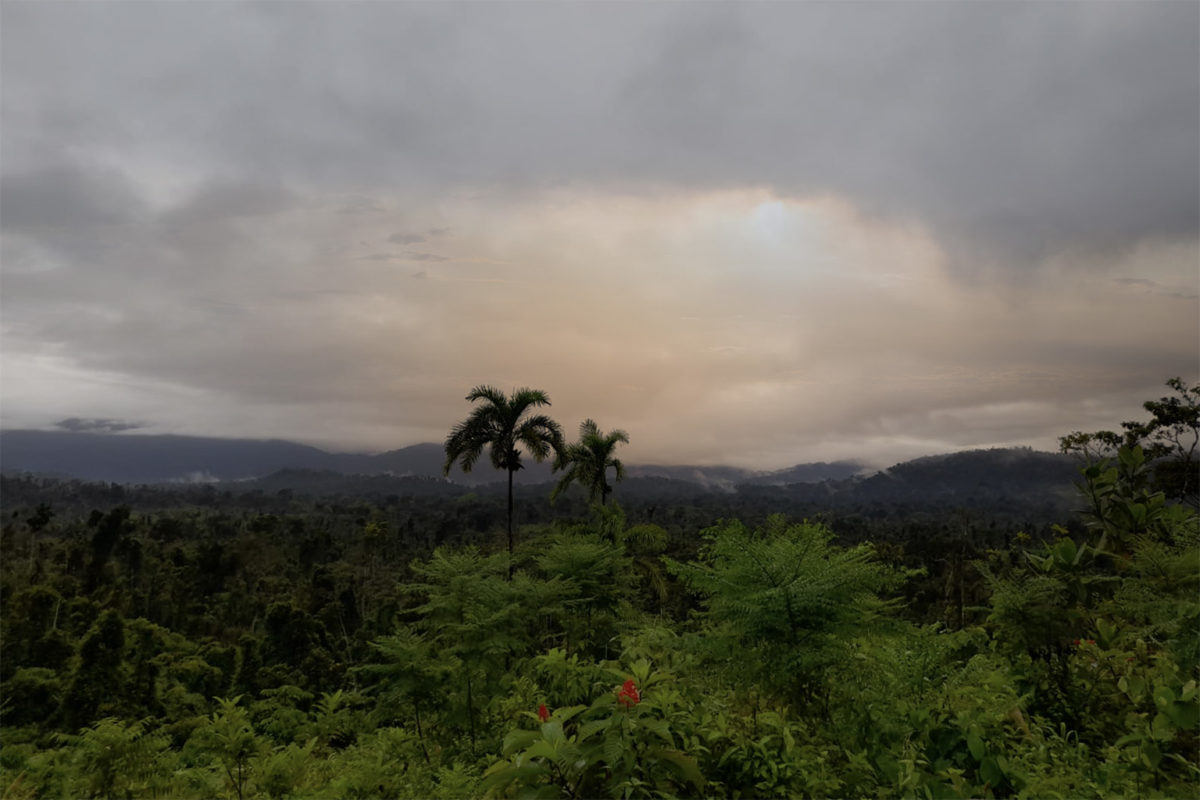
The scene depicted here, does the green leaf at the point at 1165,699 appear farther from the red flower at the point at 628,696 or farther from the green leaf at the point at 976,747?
the red flower at the point at 628,696

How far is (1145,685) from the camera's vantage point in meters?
4.16

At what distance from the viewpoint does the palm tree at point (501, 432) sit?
58.3 feet

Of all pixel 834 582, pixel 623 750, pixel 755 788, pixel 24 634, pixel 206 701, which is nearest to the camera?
pixel 623 750

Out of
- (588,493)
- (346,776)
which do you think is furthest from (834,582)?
(588,493)

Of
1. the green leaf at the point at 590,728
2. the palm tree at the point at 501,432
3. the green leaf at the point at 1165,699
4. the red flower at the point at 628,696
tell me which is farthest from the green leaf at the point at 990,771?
the palm tree at the point at 501,432

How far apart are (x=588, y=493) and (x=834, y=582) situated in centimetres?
1598

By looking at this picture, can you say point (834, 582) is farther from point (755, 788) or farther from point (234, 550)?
point (234, 550)

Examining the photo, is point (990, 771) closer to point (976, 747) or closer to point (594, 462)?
point (976, 747)

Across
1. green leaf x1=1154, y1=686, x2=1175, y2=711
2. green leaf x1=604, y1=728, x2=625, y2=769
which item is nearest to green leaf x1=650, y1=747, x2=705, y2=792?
green leaf x1=604, y1=728, x2=625, y2=769

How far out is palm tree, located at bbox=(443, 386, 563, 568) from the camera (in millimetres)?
17766

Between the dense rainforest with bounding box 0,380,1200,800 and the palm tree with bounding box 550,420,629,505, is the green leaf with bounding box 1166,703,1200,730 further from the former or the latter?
the palm tree with bounding box 550,420,629,505

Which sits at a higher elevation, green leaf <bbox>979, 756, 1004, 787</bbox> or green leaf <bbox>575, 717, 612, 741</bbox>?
green leaf <bbox>575, 717, 612, 741</bbox>

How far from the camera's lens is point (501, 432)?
59.0ft

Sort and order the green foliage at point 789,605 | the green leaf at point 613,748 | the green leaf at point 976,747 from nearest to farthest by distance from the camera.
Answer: the green leaf at point 613,748
the green leaf at point 976,747
the green foliage at point 789,605
